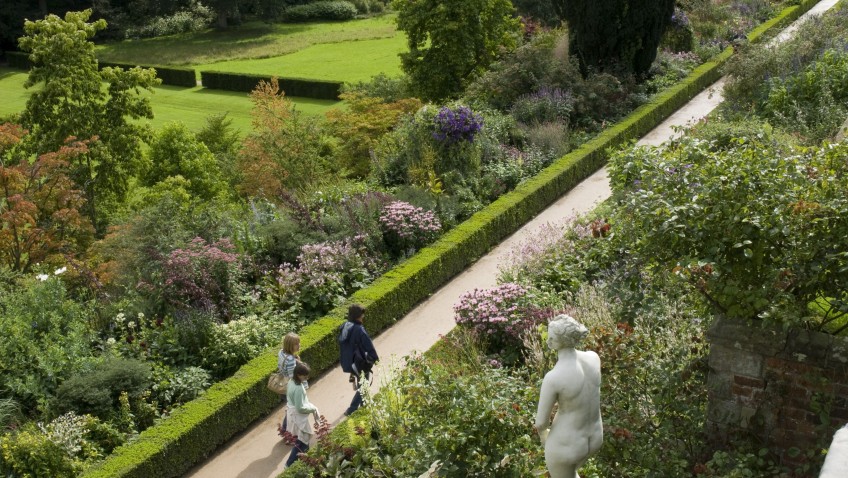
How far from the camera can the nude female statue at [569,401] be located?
17.2 feet

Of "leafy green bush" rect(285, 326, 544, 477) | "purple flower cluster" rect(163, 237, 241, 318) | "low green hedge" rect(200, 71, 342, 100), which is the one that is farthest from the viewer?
"low green hedge" rect(200, 71, 342, 100)

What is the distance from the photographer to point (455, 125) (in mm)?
14391

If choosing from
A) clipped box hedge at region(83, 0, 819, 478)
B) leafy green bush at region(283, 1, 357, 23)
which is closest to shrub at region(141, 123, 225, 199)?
clipped box hedge at region(83, 0, 819, 478)

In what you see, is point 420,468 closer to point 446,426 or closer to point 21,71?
point 446,426

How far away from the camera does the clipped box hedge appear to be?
839 centimetres

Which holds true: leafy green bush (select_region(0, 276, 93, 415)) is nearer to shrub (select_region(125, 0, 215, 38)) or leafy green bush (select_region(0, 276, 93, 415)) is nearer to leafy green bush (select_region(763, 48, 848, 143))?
leafy green bush (select_region(763, 48, 848, 143))

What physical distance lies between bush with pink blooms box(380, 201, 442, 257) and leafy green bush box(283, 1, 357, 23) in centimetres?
3973

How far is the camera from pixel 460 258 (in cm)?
1241

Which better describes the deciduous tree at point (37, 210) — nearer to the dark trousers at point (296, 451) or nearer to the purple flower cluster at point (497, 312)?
the dark trousers at point (296, 451)

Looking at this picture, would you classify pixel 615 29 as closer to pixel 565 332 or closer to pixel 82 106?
pixel 82 106

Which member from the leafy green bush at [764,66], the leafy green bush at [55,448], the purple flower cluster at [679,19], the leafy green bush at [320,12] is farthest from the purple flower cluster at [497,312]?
the leafy green bush at [320,12]

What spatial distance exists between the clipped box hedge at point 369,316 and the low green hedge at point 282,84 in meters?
15.3

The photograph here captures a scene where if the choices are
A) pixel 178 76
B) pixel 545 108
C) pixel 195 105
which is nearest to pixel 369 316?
pixel 545 108

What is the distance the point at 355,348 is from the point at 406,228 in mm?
3894
